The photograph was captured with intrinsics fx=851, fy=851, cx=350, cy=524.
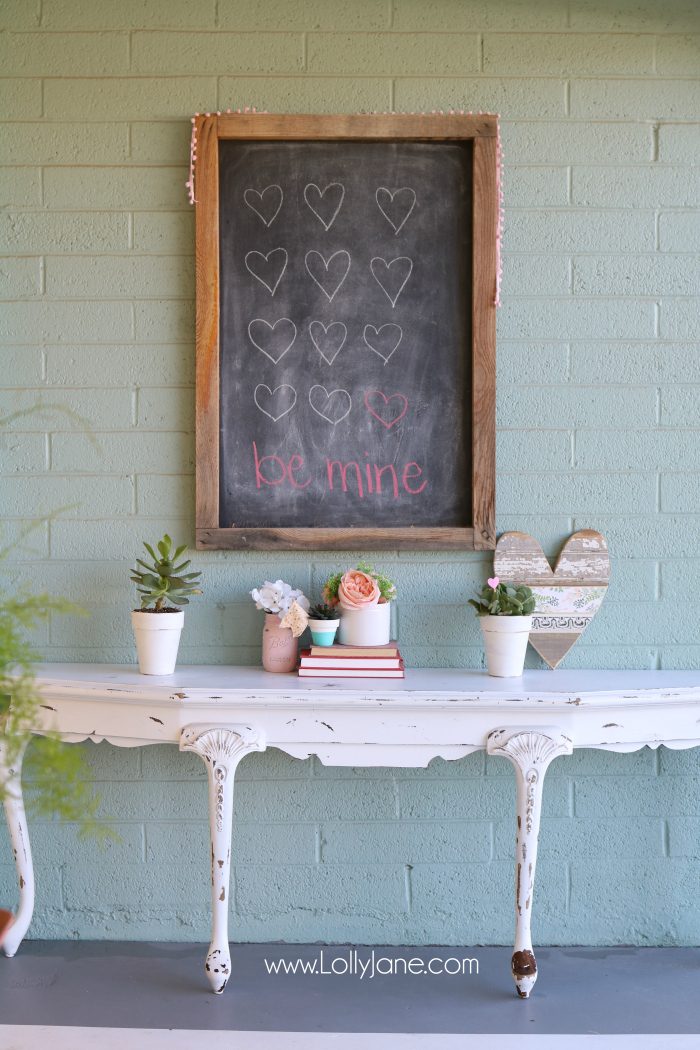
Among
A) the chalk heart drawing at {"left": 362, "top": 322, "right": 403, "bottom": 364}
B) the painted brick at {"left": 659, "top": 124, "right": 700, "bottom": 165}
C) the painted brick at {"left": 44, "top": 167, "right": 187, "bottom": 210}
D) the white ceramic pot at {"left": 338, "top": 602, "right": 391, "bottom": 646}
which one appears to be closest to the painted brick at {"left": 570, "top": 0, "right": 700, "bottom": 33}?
the painted brick at {"left": 659, "top": 124, "right": 700, "bottom": 165}

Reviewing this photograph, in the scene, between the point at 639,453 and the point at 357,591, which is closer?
the point at 357,591

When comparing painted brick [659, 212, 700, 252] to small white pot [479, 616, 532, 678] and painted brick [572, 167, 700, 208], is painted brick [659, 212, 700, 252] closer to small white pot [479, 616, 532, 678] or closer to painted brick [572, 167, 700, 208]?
painted brick [572, 167, 700, 208]

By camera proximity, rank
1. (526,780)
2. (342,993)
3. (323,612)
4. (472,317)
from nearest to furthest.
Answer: (526,780), (342,993), (323,612), (472,317)

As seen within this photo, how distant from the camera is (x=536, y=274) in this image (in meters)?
2.39

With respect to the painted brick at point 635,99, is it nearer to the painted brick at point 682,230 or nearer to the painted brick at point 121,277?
the painted brick at point 682,230

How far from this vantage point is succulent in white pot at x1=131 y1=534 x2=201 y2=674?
2.17 m

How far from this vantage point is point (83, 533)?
2424mm

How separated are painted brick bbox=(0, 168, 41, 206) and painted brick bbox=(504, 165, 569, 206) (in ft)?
4.34

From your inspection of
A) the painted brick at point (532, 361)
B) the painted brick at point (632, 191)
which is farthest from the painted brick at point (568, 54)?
the painted brick at point (532, 361)

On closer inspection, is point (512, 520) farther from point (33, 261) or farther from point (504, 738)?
point (33, 261)

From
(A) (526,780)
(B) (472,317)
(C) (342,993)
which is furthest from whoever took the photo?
(B) (472,317)

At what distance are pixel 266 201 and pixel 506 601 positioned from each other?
50.3 inches

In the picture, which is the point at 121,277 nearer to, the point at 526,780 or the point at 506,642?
the point at 506,642

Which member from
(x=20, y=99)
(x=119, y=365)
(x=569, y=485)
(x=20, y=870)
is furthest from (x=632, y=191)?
(x=20, y=870)
